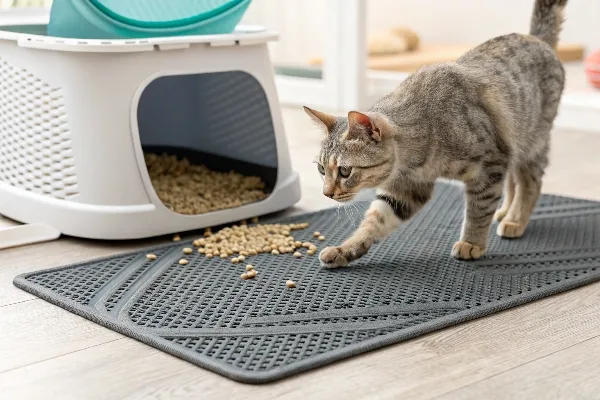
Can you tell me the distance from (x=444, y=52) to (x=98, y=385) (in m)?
3.64

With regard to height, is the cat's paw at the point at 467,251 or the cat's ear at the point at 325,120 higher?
the cat's ear at the point at 325,120

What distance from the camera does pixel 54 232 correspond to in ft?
7.66

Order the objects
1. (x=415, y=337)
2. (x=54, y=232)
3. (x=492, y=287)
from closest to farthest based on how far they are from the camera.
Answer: (x=415, y=337) < (x=492, y=287) < (x=54, y=232)

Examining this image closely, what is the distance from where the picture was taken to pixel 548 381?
1.47 meters

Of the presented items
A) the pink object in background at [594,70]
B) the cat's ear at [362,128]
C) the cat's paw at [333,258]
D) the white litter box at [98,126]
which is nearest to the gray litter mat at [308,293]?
the cat's paw at [333,258]

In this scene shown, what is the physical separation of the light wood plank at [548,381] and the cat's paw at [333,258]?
0.64m

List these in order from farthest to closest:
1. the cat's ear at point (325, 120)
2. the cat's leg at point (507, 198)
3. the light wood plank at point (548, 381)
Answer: the cat's leg at point (507, 198) → the cat's ear at point (325, 120) → the light wood plank at point (548, 381)

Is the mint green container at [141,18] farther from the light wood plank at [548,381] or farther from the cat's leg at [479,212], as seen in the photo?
the light wood plank at [548,381]

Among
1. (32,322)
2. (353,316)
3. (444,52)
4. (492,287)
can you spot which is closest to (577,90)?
(444,52)

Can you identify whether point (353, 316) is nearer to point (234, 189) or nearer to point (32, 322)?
point (32, 322)

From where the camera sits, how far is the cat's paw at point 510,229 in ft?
7.57

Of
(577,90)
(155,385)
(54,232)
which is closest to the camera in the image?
(155,385)

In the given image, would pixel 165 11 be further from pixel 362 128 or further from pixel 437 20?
pixel 437 20

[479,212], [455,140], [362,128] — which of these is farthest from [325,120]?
[479,212]
